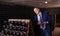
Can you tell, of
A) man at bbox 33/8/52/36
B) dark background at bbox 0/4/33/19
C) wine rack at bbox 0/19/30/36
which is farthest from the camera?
dark background at bbox 0/4/33/19

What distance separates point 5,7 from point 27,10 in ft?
5.53

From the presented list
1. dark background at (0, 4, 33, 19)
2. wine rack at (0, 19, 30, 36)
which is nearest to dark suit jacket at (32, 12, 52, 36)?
wine rack at (0, 19, 30, 36)

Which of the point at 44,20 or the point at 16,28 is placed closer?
the point at 44,20

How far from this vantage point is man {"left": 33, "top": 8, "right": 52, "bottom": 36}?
3443 millimetres

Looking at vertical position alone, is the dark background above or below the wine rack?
above

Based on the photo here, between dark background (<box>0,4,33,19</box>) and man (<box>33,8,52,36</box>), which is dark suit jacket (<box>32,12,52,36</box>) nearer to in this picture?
man (<box>33,8,52,36</box>)

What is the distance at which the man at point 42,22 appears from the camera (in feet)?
11.3

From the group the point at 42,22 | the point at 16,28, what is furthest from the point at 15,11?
the point at 42,22

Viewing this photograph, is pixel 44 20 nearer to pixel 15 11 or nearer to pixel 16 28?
pixel 16 28

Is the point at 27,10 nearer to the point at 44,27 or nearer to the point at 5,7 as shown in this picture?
the point at 5,7

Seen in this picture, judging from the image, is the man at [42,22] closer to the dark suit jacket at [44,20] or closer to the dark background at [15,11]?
the dark suit jacket at [44,20]

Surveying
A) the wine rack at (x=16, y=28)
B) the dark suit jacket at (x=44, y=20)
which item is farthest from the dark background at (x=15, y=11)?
the dark suit jacket at (x=44, y=20)

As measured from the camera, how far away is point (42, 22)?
349 centimetres

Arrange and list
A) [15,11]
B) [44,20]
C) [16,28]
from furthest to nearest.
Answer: [15,11] → [16,28] → [44,20]
